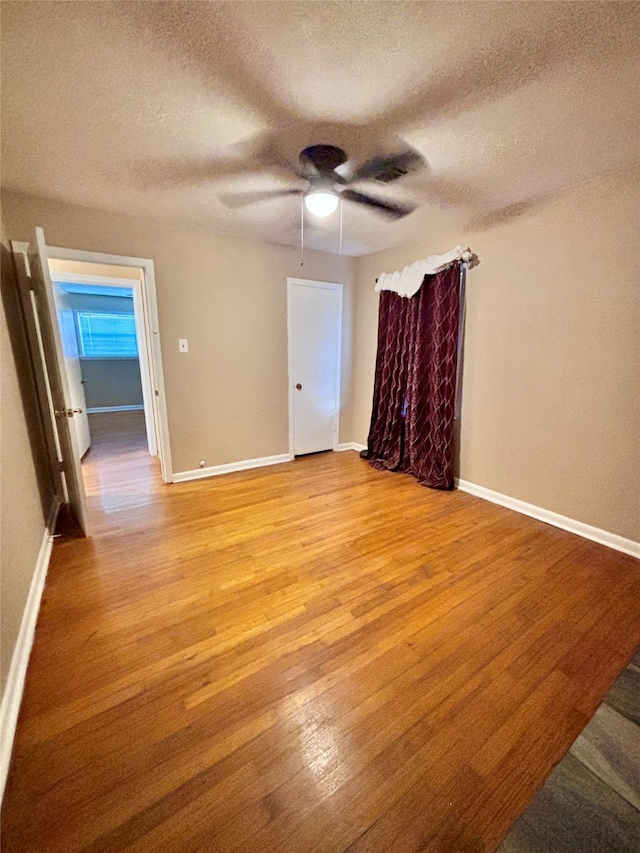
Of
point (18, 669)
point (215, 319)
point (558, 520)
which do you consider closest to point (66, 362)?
point (215, 319)

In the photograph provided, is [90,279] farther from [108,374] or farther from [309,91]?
[108,374]

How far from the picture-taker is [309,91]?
1477 mm

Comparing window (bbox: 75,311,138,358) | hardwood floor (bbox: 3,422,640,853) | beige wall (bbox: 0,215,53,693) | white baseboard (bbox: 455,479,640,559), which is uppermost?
window (bbox: 75,311,138,358)

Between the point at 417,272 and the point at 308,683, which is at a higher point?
the point at 417,272

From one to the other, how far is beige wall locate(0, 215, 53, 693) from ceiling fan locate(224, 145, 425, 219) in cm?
197

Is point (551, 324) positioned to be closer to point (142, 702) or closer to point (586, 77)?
point (586, 77)

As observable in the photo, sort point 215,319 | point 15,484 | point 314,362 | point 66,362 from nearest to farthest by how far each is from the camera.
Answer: point 15,484 < point 66,362 < point 215,319 < point 314,362

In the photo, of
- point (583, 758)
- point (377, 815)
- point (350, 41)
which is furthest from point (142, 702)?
point (350, 41)

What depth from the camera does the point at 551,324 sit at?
2.51 meters

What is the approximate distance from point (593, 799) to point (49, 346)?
3384 millimetres

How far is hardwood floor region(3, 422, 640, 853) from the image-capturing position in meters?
0.98

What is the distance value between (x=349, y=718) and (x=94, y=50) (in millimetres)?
2702

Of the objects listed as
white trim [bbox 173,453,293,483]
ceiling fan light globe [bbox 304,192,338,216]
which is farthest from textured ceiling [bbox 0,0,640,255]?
white trim [bbox 173,453,293,483]

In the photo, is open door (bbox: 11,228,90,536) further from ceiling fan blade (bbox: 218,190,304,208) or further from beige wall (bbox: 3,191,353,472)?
ceiling fan blade (bbox: 218,190,304,208)
